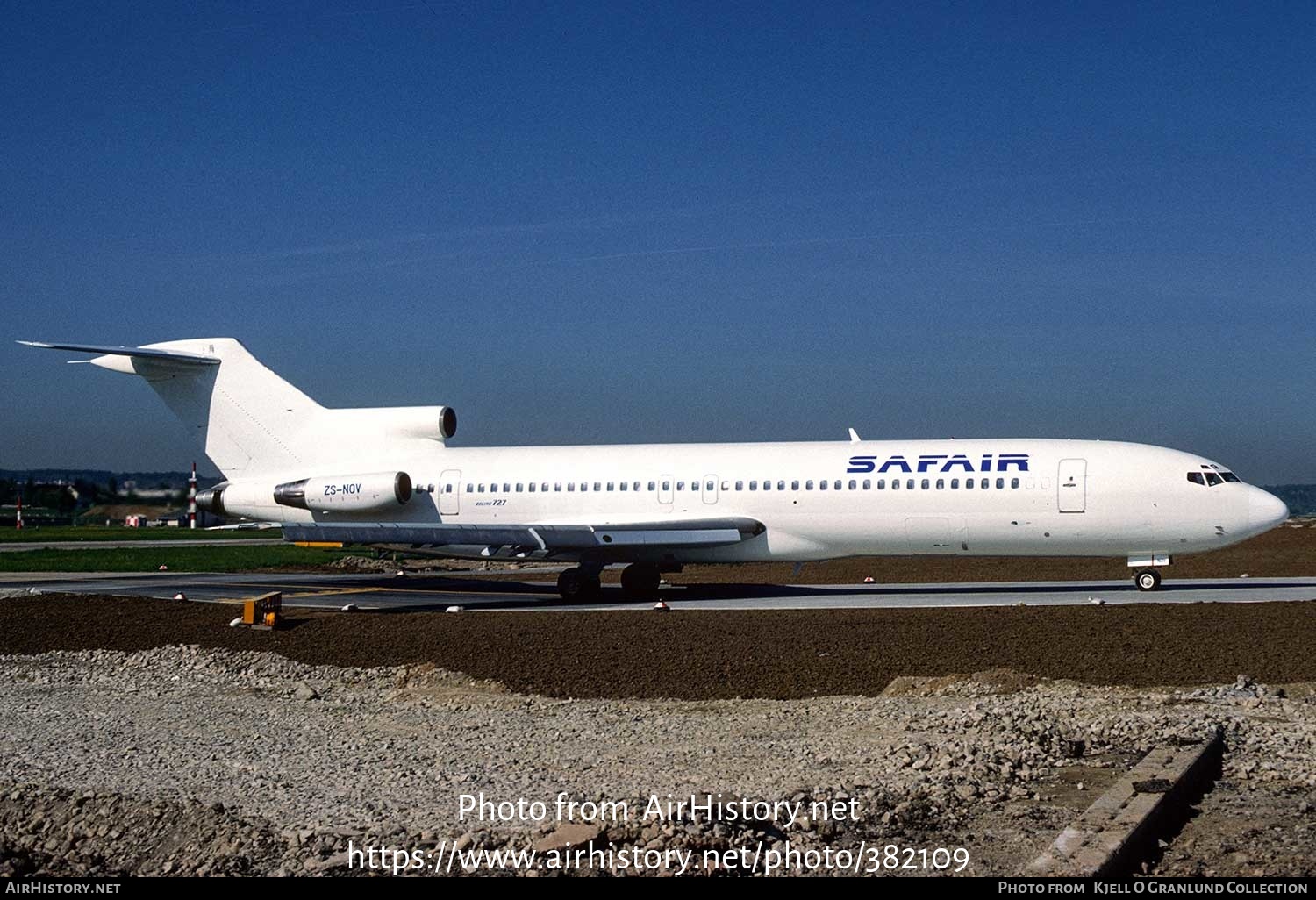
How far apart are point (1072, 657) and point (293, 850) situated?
11800 millimetres

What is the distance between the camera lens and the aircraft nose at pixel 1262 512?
27.8m

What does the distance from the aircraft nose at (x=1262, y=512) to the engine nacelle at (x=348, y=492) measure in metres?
19.7

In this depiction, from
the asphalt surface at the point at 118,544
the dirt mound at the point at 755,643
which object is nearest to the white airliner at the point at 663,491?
the dirt mound at the point at 755,643

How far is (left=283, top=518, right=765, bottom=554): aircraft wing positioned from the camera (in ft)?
99.8

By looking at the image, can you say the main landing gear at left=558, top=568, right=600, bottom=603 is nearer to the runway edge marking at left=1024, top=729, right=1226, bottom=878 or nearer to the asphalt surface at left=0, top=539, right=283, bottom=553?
the runway edge marking at left=1024, top=729, right=1226, bottom=878

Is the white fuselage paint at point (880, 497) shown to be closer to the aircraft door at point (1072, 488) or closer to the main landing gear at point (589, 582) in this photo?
the aircraft door at point (1072, 488)

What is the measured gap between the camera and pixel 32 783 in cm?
1061

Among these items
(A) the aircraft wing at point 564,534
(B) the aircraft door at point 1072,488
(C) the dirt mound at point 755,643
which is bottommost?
(C) the dirt mound at point 755,643

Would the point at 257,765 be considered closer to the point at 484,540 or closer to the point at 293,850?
the point at 293,850

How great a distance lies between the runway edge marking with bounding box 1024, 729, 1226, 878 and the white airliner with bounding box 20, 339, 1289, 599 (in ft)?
61.0

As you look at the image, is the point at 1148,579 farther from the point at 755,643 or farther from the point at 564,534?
the point at 755,643

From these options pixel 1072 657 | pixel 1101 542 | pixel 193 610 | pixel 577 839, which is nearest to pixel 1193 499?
pixel 1101 542

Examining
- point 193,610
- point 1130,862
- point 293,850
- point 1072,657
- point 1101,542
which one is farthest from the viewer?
point 1101,542

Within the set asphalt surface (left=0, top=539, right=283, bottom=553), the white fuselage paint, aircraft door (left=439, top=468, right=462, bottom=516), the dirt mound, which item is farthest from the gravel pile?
asphalt surface (left=0, top=539, right=283, bottom=553)
